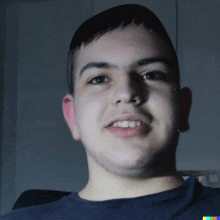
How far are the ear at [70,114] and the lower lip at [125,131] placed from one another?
5.4 inches

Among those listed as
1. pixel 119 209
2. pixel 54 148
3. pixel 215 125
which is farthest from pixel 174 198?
pixel 54 148

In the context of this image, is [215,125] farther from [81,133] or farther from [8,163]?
[8,163]

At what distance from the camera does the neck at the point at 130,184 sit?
0.81m

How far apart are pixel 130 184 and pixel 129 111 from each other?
0.63ft

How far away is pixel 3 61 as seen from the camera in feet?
3.34

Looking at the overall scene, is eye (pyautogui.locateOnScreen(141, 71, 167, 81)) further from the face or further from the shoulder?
the shoulder

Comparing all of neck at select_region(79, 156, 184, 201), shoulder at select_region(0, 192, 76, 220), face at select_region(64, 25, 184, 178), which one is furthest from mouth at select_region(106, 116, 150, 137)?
shoulder at select_region(0, 192, 76, 220)

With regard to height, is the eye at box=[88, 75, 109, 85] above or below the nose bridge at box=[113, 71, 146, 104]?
above

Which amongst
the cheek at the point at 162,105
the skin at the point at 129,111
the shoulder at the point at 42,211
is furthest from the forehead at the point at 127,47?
the shoulder at the point at 42,211

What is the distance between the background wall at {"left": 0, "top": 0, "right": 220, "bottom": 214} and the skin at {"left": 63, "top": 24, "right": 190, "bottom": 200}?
0.22 ft

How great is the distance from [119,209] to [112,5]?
1.97ft

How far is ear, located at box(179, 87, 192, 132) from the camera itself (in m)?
0.87

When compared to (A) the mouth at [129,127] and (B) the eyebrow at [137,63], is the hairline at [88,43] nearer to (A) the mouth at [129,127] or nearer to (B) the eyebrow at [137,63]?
(B) the eyebrow at [137,63]

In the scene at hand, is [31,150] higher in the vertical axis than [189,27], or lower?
lower
